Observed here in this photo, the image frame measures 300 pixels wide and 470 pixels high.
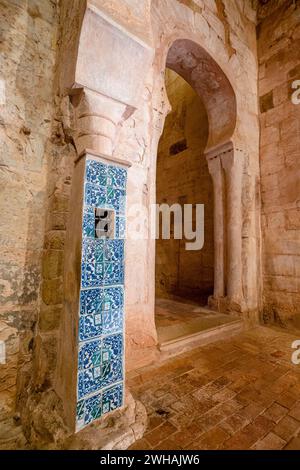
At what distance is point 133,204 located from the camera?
2.12 metres

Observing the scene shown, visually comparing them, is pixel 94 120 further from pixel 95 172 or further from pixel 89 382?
pixel 89 382

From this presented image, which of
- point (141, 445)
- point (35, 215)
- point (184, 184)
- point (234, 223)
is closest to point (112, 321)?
point (141, 445)

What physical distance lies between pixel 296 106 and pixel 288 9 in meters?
1.53

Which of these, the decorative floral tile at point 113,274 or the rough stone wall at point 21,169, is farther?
the rough stone wall at point 21,169

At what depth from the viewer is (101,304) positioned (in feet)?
4.44

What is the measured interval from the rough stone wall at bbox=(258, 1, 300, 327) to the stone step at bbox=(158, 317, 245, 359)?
2.56ft

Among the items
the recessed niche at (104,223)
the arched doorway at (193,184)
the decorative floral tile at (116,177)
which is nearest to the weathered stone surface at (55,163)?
the decorative floral tile at (116,177)

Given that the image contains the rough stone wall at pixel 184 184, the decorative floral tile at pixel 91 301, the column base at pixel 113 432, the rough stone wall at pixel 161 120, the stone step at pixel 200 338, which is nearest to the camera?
the column base at pixel 113 432

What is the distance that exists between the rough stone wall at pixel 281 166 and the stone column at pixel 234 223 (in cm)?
49

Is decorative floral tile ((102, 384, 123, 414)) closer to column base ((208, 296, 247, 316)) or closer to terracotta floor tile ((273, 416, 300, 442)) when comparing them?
terracotta floor tile ((273, 416, 300, 442))

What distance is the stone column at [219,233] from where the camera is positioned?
3.48 m

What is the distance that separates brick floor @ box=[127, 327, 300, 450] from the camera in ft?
4.32

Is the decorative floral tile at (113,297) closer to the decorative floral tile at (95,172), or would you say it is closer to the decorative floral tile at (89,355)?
the decorative floral tile at (89,355)

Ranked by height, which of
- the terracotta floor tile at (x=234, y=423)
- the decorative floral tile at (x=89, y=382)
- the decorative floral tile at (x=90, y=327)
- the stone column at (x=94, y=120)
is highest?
the stone column at (x=94, y=120)
